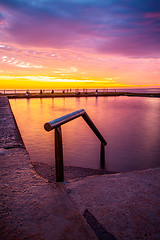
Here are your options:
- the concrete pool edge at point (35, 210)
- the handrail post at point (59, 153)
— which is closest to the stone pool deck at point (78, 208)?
the concrete pool edge at point (35, 210)

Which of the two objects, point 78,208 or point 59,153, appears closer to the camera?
point 78,208

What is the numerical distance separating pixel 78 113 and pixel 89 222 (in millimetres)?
1987

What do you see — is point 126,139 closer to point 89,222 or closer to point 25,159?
point 25,159

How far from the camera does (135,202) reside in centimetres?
206

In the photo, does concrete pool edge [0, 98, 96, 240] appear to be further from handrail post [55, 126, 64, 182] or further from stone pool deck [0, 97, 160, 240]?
handrail post [55, 126, 64, 182]

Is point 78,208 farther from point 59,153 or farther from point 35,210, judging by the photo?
point 59,153

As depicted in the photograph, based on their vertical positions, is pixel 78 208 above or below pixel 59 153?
below

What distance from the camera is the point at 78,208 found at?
188cm

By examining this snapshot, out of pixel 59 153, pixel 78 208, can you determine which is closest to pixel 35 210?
pixel 78 208

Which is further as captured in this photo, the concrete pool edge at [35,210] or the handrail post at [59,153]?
the handrail post at [59,153]

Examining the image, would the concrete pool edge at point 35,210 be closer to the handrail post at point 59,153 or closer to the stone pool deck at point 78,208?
the stone pool deck at point 78,208

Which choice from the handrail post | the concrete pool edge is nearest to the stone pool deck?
the concrete pool edge

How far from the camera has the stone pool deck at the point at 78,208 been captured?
1555mm

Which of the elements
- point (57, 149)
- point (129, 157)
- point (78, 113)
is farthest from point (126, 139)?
point (57, 149)
